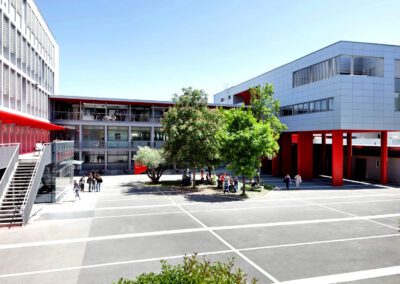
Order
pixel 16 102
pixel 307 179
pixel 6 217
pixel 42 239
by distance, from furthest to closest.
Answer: pixel 307 179, pixel 16 102, pixel 6 217, pixel 42 239

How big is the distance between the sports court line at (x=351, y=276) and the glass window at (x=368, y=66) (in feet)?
96.3

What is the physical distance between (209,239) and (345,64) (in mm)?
28883

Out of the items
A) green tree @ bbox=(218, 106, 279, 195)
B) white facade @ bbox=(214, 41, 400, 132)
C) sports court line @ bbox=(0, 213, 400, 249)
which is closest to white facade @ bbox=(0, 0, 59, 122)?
sports court line @ bbox=(0, 213, 400, 249)

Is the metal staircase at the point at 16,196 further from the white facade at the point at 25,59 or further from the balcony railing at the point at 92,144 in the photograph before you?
the balcony railing at the point at 92,144

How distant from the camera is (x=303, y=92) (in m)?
38.8

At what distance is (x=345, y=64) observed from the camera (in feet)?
108

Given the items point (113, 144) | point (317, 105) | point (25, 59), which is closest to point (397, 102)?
point (317, 105)

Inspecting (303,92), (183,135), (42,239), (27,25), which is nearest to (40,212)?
(42,239)

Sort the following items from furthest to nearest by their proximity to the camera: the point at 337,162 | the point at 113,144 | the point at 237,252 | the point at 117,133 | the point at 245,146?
the point at 117,133, the point at 113,144, the point at 337,162, the point at 245,146, the point at 237,252

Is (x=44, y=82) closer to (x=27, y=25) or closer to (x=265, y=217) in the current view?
(x=27, y=25)

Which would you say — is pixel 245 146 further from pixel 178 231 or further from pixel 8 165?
pixel 8 165

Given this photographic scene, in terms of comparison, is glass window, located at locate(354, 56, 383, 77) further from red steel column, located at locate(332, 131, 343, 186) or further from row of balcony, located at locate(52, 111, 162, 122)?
row of balcony, located at locate(52, 111, 162, 122)

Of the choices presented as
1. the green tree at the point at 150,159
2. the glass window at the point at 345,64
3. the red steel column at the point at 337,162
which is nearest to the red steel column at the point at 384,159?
the red steel column at the point at 337,162

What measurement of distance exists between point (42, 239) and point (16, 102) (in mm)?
16925
